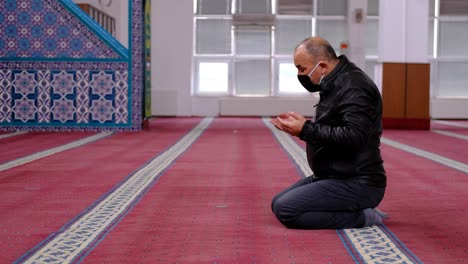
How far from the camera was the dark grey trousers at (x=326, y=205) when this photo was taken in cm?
298

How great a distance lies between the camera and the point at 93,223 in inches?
121

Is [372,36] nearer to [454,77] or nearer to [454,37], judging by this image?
[454,37]

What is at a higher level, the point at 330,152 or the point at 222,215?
the point at 330,152

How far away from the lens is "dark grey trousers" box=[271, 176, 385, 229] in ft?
9.78

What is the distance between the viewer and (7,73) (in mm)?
8836

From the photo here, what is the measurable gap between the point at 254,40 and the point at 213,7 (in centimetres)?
93

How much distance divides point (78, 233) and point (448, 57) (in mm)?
12382

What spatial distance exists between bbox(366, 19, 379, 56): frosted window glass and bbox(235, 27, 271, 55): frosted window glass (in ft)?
5.87

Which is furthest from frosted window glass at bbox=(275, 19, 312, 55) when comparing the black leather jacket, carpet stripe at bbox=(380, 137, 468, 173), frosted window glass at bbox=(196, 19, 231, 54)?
the black leather jacket

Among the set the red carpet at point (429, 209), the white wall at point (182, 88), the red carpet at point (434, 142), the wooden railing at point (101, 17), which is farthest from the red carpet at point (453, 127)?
the wooden railing at point (101, 17)

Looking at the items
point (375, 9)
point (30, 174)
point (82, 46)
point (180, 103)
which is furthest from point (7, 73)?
point (375, 9)

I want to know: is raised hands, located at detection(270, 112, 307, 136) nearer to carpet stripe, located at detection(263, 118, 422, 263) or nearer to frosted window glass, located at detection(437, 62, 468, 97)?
carpet stripe, located at detection(263, 118, 422, 263)

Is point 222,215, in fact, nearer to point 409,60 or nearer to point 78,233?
point 78,233

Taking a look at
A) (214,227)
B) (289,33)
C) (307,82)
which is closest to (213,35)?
(289,33)
